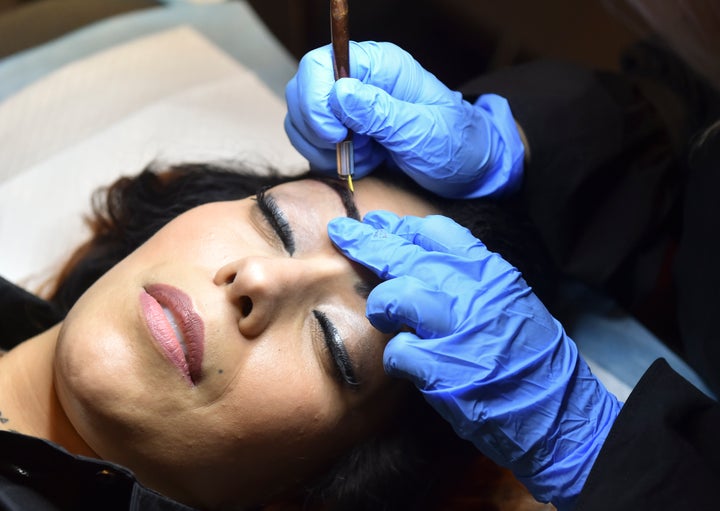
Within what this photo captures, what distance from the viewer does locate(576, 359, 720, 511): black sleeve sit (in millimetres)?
1019

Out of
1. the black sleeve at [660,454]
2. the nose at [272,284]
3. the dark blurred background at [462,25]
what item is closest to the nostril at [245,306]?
the nose at [272,284]

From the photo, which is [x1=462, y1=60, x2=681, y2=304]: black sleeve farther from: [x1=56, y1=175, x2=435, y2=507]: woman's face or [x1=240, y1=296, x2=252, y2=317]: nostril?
[x1=240, y1=296, x2=252, y2=317]: nostril

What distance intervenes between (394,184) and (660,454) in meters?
0.70

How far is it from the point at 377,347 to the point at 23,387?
2.34 ft

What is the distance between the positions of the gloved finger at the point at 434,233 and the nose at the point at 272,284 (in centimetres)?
12

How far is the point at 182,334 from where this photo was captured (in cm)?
110

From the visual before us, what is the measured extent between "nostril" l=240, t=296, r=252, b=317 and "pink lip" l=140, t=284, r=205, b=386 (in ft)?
0.24

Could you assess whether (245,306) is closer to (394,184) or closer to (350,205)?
(350,205)

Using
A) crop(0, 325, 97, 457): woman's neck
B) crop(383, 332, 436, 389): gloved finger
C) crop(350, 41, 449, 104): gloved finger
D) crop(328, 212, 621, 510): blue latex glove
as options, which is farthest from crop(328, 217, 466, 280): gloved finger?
crop(0, 325, 97, 457): woman's neck

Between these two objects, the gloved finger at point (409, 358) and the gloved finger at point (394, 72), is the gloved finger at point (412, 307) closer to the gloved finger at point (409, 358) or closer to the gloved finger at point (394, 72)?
the gloved finger at point (409, 358)

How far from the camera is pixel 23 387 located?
4.27 ft

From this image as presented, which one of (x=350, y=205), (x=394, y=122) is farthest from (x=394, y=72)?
(x=350, y=205)

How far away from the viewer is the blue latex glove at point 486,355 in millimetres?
1092

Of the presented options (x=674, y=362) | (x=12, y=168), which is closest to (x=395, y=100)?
(x=674, y=362)
